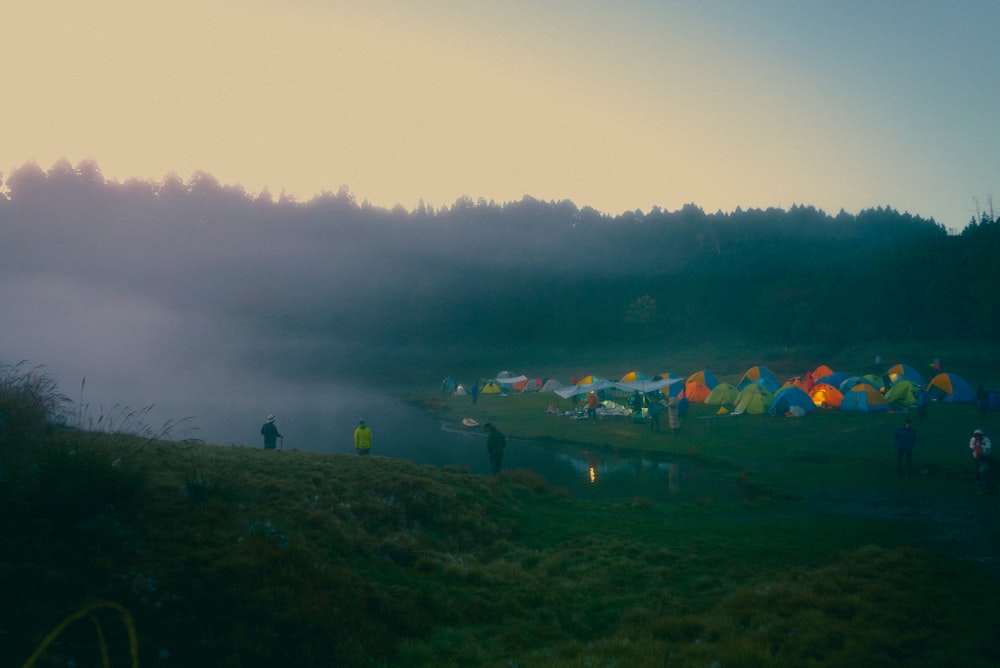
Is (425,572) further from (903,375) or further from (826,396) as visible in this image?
(903,375)

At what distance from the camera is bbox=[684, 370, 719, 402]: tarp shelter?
39969mm

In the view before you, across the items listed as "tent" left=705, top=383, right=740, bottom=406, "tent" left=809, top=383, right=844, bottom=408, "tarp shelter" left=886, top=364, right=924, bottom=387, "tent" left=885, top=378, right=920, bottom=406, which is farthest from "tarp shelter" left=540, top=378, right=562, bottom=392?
"tent" left=885, top=378, right=920, bottom=406

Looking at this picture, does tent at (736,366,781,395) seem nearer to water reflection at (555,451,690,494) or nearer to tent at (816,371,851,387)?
tent at (816,371,851,387)

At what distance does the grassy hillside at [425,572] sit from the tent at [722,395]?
2101 cm

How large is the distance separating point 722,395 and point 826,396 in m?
5.96

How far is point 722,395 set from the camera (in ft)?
124

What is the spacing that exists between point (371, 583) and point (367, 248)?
147 m

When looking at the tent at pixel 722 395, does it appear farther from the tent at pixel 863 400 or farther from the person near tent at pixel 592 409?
the person near tent at pixel 592 409

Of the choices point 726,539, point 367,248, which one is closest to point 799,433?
point 726,539

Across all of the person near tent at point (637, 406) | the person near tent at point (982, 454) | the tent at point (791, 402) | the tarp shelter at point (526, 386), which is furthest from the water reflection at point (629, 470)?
the tarp shelter at point (526, 386)

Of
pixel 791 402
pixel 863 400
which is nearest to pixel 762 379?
A: pixel 791 402

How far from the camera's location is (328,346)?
4813 inches

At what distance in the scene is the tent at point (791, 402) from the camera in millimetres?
32469

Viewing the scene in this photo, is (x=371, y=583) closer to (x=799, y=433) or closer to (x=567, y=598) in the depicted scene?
(x=567, y=598)
